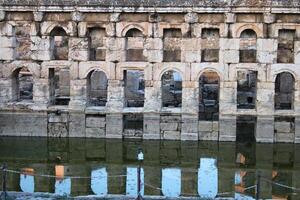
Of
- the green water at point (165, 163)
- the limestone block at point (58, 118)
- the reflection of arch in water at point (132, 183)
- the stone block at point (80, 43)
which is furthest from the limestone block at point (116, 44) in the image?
the reflection of arch in water at point (132, 183)

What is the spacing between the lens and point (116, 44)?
76.2ft

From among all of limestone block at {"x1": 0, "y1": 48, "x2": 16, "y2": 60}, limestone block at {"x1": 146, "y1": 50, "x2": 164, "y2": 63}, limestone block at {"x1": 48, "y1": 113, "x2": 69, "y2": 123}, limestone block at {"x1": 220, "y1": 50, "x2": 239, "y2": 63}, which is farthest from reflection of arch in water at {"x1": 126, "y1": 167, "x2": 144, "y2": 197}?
limestone block at {"x1": 0, "y1": 48, "x2": 16, "y2": 60}

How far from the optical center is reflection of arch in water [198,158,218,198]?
17422mm

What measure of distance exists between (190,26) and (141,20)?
178cm

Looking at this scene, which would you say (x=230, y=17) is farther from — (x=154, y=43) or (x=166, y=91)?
(x=166, y=91)

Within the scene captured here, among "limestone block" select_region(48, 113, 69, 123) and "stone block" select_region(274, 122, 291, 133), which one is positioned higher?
"limestone block" select_region(48, 113, 69, 123)

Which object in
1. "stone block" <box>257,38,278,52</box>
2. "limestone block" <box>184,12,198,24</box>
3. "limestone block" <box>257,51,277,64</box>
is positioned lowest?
"limestone block" <box>257,51,277,64</box>

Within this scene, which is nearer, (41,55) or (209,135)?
(209,135)

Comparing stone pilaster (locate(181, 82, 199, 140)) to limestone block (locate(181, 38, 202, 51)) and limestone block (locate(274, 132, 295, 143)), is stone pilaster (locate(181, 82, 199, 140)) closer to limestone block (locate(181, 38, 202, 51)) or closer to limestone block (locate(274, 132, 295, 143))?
limestone block (locate(181, 38, 202, 51))

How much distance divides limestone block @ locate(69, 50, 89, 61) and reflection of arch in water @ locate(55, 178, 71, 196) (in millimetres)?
6062

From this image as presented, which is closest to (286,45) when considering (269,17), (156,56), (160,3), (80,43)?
(269,17)

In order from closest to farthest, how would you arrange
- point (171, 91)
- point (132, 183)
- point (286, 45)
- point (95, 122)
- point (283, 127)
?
point (132, 183)
point (283, 127)
point (95, 122)
point (286, 45)
point (171, 91)

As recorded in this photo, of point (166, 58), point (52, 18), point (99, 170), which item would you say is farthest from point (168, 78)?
point (99, 170)

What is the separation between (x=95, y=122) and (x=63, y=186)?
5.64 metres
